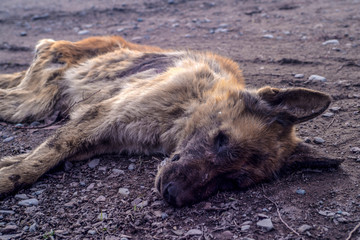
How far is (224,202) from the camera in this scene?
114 inches

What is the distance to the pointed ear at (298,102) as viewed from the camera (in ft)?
9.83

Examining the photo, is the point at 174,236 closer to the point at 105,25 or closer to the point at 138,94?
the point at 138,94

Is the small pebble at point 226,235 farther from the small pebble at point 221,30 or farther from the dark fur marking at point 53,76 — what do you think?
the small pebble at point 221,30

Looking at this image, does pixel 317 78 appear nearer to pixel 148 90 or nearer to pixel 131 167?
pixel 148 90

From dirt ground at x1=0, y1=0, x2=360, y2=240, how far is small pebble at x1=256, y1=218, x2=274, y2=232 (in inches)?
0.9

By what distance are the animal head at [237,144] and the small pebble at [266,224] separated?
1.48 feet

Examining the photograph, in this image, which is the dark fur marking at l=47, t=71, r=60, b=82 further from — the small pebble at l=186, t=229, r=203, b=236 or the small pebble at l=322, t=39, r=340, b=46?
the small pebble at l=322, t=39, r=340, b=46

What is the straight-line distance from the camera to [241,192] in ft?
9.91

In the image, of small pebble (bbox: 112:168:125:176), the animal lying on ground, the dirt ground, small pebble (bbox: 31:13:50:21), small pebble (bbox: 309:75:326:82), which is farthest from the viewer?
small pebble (bbox: 31:13:50:21)

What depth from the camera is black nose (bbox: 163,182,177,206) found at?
2762 millimetres

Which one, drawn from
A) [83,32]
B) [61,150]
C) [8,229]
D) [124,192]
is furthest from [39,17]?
[8,229]

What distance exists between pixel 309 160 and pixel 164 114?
1516 millimetres

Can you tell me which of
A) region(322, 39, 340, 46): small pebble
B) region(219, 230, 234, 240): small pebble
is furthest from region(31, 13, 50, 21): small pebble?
region(219, 230, 234, 240): small pebble

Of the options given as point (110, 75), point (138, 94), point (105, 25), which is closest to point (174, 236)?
point (138, 94)
